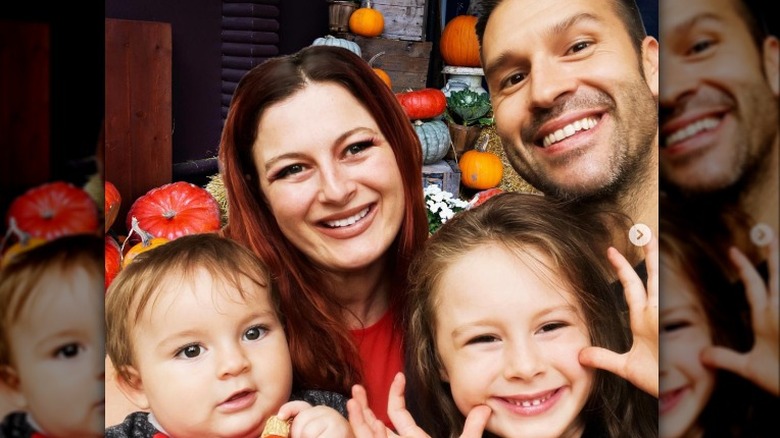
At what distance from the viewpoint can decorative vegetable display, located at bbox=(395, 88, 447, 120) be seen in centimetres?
151

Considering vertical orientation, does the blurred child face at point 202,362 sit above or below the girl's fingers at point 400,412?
above

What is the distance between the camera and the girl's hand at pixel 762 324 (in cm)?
142

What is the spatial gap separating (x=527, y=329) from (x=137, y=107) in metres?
0.77

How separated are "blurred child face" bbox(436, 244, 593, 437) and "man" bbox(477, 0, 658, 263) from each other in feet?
0.57

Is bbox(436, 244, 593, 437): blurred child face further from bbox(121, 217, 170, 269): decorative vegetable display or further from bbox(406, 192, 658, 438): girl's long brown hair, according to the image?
bbox(121, 217, 170, 269): decorative vegetable display

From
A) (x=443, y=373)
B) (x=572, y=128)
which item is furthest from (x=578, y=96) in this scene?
(x=443, y=373)

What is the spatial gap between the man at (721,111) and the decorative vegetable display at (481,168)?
0.94ft

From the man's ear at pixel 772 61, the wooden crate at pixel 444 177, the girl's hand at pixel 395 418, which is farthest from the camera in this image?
the wooden crate at pixel 444 177

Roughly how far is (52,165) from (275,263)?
1.31ft

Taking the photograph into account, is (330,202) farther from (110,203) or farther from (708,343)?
(708,343)

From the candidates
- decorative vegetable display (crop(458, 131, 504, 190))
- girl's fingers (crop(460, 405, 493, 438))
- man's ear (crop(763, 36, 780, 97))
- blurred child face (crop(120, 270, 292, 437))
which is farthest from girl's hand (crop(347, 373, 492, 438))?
man's ear (crop(763, 36, 780, 97))

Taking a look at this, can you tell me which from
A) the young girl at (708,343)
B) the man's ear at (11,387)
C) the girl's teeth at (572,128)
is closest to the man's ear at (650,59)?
the girl's teeth at (572,128)

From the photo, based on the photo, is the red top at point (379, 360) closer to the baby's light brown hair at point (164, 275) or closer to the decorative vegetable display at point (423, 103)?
the baby's light brown hair at point (164, 275)

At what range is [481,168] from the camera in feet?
5.07
